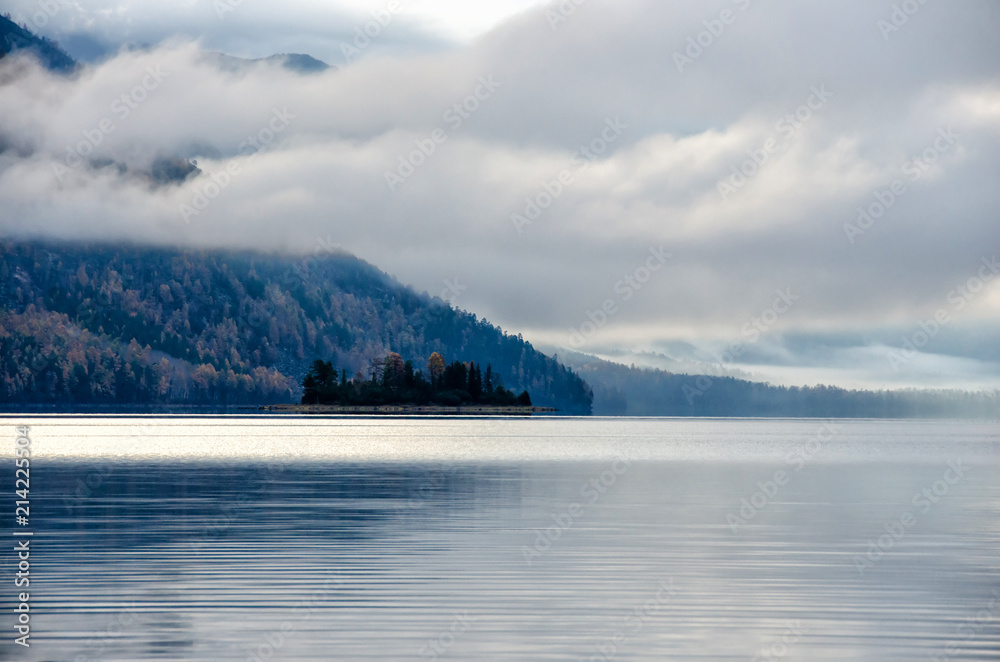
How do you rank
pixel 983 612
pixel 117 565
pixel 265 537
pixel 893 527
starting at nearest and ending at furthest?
1. pixel 983 612
2. pixel 117 565
3. pixel 265 537
4. pixel 893 527

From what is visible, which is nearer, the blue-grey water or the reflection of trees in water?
the blue-grey water

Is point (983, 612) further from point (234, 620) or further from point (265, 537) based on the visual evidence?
point (265, 537)

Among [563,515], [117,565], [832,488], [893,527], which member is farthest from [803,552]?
[832,488]

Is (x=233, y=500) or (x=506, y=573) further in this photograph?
(x=233, y=500)

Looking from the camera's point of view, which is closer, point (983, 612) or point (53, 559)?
point (983, 612)

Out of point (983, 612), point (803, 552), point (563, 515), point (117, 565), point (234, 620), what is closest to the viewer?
point (234, 620)

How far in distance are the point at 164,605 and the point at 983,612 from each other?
22.5 m

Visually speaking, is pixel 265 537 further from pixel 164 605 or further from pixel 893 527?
pixel 893 527

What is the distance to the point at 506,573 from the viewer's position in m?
37.5

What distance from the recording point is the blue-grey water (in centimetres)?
2723

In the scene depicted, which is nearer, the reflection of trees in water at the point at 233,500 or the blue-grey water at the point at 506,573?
the blue-grey water at the point at 506,573

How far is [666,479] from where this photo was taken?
285ft

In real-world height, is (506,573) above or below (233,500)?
above

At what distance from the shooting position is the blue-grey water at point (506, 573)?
27234mm
